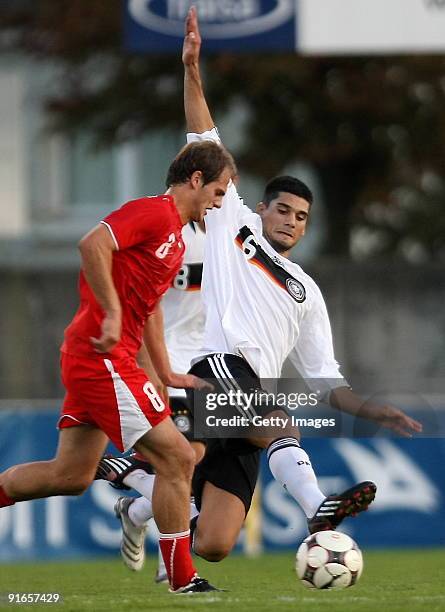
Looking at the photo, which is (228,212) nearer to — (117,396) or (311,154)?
(117,396)

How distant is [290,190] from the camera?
9.07 meters

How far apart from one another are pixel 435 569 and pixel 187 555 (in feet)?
12.1

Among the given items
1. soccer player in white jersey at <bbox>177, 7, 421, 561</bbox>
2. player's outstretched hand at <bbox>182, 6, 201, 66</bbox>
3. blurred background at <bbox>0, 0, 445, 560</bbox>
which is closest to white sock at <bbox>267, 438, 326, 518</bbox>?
soccer player in white jersey at <bbox>177, 7, 421, 561</bbox>

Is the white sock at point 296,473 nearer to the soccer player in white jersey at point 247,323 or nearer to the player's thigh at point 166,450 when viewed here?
the soccer player in white jersey at point 247,323

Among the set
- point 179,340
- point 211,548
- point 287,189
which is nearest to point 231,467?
point 211,548

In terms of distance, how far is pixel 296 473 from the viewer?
8.45 meters

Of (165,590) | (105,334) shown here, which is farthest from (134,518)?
(105,334)

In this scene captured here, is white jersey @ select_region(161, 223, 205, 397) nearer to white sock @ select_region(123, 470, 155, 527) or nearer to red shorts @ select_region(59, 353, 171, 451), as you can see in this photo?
white sock @ select_region(123, 470, 155, 527)

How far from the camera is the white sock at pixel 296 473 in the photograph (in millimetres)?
8352

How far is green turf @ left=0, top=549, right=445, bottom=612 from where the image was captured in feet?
24.6

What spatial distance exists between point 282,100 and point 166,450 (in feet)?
46.8

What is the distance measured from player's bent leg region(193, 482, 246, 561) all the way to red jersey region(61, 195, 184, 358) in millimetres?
1513

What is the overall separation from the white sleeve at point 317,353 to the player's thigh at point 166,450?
4.69 feet

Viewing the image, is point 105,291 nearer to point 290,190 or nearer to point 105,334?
point 105,334
